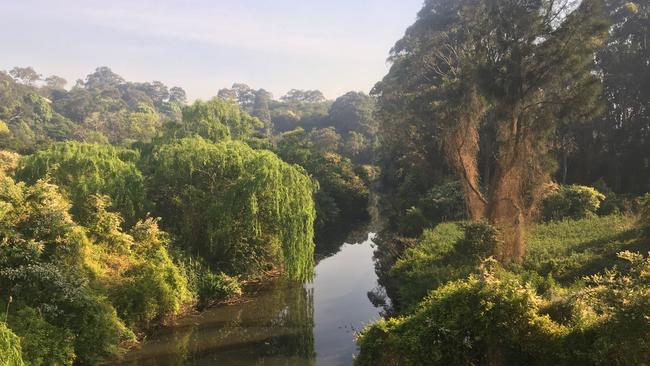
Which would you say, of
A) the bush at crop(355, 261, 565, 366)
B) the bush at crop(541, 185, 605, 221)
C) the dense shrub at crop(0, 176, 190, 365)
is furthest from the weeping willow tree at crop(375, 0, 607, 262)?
the dense shrub at crop(0, 176, 190, 365)

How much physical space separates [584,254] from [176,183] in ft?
49.1

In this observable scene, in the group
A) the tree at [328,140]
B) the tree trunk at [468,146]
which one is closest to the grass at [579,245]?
the tree trunk at [468,146]

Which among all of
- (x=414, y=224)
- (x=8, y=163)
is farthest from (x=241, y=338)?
(x=414, y=224)

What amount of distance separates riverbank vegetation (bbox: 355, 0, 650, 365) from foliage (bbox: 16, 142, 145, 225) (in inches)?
395

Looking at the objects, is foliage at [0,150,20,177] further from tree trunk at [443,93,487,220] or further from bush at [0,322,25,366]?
tree trunk at [443,93,487,220]

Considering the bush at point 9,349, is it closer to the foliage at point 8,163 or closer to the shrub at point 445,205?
the foliage at point 8,163

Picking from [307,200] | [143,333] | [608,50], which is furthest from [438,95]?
[143,333]

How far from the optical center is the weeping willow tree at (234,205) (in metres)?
16.8

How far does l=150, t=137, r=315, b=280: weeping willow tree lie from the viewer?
16.8m

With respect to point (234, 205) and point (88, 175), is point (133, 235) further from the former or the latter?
point (234, 205)

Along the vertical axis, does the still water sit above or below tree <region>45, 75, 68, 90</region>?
below

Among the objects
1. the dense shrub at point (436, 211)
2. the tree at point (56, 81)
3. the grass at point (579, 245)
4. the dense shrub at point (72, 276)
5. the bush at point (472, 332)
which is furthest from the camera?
the tree at point (56, 81)

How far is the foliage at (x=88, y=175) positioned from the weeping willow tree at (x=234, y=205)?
117cm

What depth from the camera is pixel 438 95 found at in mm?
29188
